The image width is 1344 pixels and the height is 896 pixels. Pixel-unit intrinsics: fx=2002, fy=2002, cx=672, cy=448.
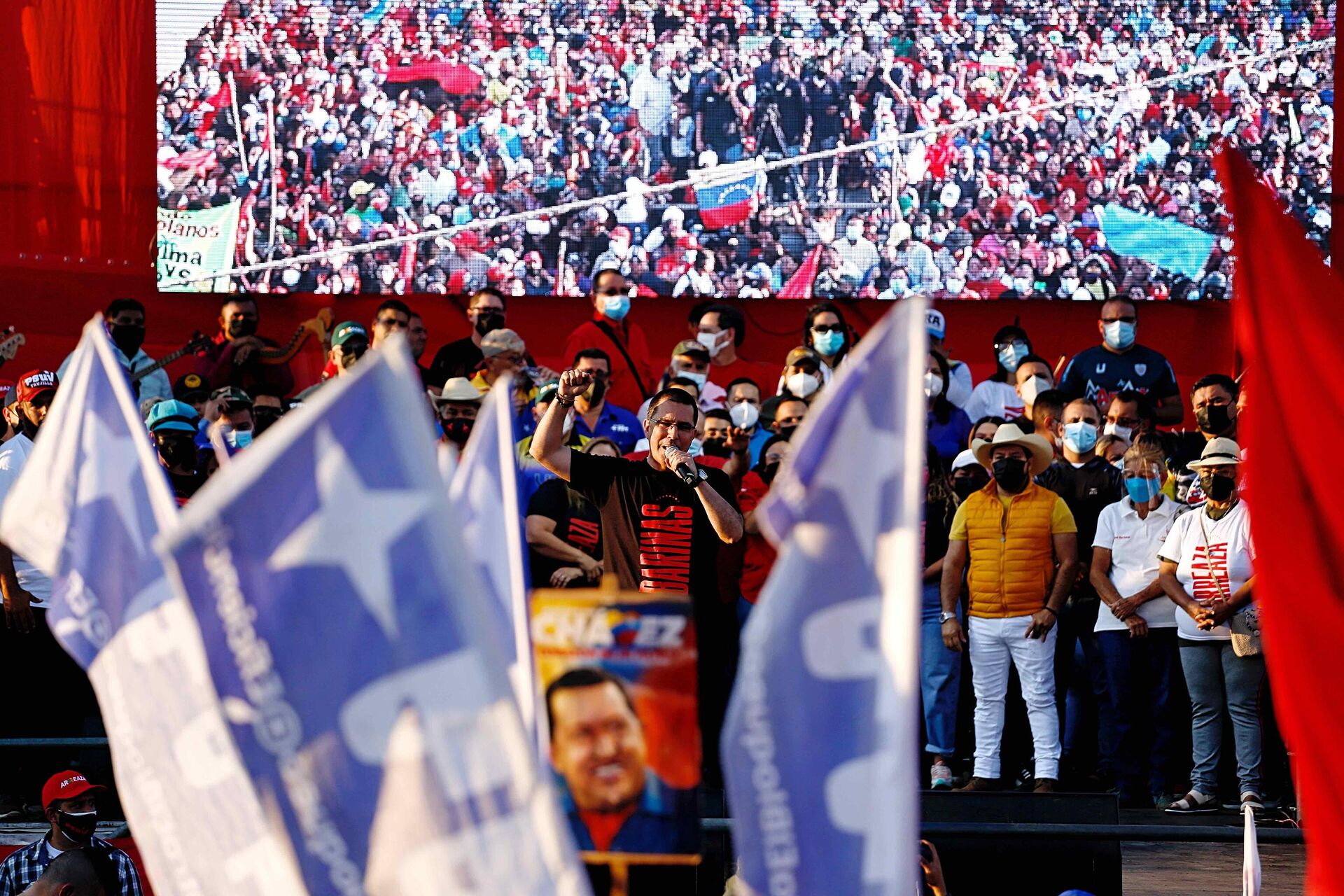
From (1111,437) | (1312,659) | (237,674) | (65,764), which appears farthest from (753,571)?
(237,674)

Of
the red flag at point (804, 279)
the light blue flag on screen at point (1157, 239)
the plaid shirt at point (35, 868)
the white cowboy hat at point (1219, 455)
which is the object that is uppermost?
the light blue flag on screen at point (1157, 239)

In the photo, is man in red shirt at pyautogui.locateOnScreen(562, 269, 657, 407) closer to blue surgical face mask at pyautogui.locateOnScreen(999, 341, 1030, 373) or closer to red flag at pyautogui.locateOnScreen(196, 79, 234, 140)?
blue surgical face mask at pyautogui.locateOnScreen(999, 341, 1030, 373)

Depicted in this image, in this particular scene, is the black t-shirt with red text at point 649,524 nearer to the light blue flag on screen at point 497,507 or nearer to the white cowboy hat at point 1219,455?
the light blue flag on screen at point 497,507

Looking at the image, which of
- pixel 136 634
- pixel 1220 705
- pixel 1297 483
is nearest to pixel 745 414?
pixel 1220 705

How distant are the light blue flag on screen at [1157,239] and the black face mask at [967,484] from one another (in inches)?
173

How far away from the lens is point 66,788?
6.77m

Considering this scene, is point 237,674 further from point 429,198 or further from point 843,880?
point 429,198

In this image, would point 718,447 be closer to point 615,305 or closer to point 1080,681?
point 1080,681

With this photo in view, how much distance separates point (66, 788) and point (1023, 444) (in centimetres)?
424

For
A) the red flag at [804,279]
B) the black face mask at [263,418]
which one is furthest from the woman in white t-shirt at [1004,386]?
the black face mask at [263,418]

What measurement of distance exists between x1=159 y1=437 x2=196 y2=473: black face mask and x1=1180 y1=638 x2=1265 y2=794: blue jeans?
4299 mm

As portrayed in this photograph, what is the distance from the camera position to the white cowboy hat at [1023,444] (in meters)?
8.70

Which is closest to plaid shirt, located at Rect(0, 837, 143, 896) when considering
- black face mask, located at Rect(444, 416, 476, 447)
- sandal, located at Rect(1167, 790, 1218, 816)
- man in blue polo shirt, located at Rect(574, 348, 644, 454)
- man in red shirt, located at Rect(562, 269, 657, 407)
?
black face mask, located at Rect(444, 416, 476, 447)

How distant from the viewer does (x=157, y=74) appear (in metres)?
12.8
